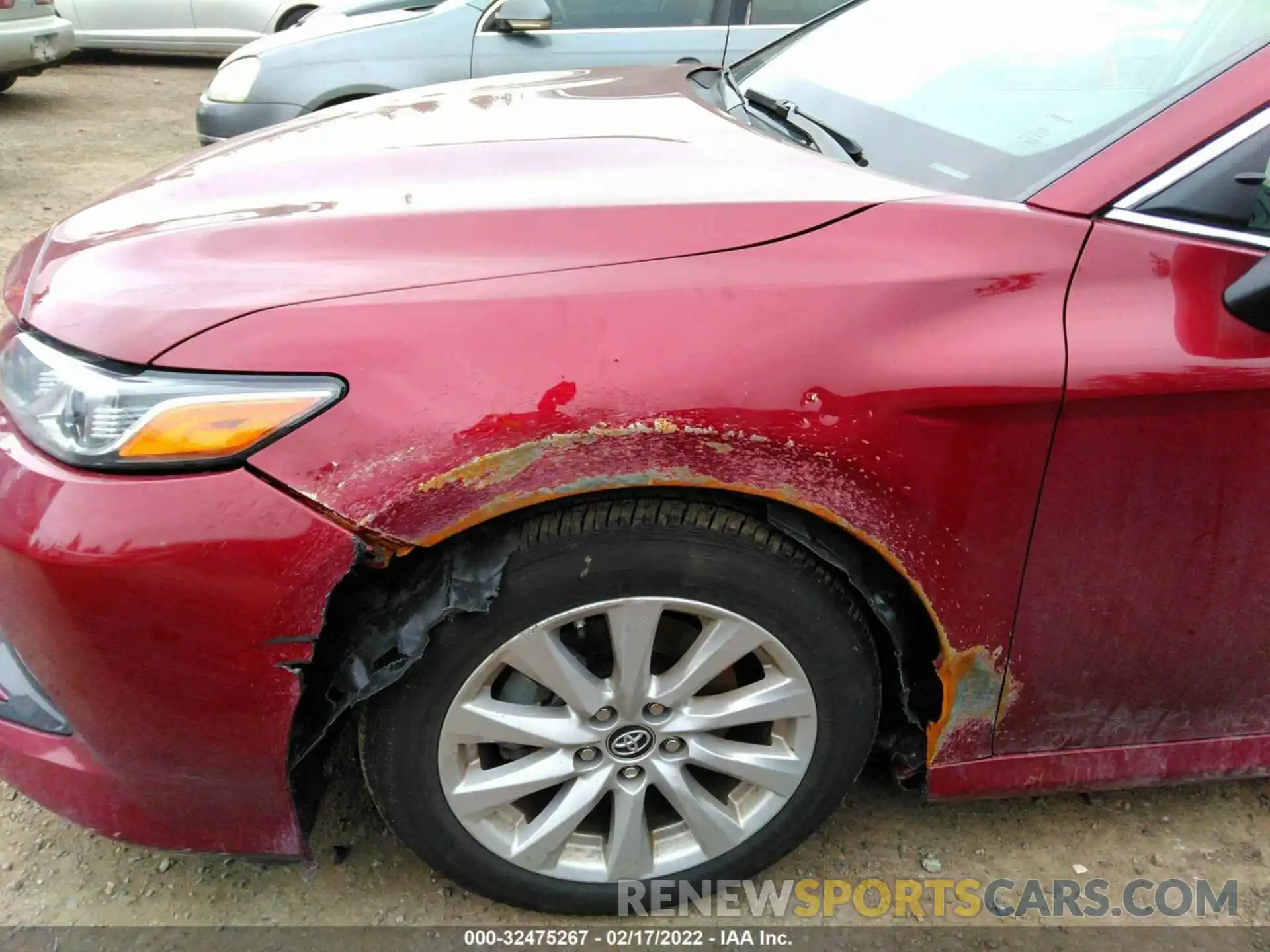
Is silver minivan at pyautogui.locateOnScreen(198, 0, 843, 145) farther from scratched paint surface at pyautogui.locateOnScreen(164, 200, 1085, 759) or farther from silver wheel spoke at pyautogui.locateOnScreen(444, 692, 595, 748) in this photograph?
silver wheel spoke at pyautogui.locateOnScreen(444, 692, 595, 748)

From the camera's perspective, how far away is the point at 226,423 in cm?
138

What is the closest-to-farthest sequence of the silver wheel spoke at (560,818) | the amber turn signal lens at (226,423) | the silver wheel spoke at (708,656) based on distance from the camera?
1. the amber turn signal lens at (226,423)
2. the silver wheel spoke at (708,656)
3. the silver wheel spoke at (560,818)

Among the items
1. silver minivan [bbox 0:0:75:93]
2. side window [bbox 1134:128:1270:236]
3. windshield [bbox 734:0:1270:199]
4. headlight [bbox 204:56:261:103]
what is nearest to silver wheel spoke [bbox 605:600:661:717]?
windshield [bbox 734:0:1270:199]

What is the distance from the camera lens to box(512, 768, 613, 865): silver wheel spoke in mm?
1728

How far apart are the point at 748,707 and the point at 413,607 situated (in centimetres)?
58

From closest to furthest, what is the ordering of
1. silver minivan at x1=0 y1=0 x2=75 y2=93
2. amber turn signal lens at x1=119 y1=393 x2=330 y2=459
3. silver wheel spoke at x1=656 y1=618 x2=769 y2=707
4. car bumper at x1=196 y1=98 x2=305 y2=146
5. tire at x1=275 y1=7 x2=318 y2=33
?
1. amber turn signal lens at x1=119 y1=393 x2=330 y2=459
2. silver wheel spoke at x1=656 y1=618 x2=769 y2=707
3. car bumper at x1=196 y1=98 x2=305 y2=146
4. silver minivan at x1=0 y1=0 x2=75 y2=93
5. tire at x1=275 y1=7 x2=318 y2=33

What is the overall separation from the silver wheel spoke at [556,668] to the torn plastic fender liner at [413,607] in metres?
0.11

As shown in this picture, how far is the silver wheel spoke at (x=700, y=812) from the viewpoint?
5.70 feet

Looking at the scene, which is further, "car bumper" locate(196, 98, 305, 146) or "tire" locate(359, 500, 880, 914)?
"car bumper" locate(196, 98, 305, 146)

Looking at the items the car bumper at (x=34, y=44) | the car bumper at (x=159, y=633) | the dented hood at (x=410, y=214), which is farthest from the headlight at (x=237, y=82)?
the car bumper at (x=159, y=633)

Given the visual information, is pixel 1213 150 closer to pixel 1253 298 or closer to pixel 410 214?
pixel 1253 298

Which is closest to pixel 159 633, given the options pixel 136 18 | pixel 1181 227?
pixel 1181 227

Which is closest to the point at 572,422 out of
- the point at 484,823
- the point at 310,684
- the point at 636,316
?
the point at 636,316

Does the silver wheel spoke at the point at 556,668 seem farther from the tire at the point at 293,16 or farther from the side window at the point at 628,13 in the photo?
the tire at the point at 293,16
